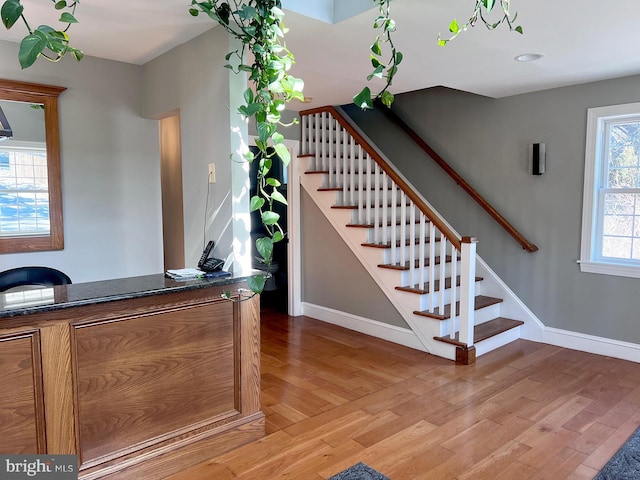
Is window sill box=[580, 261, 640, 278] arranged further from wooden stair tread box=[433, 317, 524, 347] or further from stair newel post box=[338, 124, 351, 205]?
stair newel post box=[338, 124, 351, 205]

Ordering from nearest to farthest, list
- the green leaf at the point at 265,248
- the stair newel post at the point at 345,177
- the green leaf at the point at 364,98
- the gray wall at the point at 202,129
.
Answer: the green leaf at the point at 364,98 → the green leaf at the point at 265,248 → the gray wall at the point at 202,129 → the stair newel post at the point at 345,177

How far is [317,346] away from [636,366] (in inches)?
97.6

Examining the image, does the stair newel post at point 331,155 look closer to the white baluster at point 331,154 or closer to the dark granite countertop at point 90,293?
the white baluster at point 331,154

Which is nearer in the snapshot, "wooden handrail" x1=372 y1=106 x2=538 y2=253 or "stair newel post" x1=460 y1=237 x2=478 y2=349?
"stair newel post" x1=460 y1=237 x2=478 y2=349

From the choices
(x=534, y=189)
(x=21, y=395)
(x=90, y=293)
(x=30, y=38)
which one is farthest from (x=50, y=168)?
→ (x=534, y=189)

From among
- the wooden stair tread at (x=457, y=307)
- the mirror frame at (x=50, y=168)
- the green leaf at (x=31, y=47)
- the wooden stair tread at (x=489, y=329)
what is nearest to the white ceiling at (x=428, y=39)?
the mirror frame at (x=50, y=168)

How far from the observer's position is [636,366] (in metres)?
3.51

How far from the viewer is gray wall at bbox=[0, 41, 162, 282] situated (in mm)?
3025

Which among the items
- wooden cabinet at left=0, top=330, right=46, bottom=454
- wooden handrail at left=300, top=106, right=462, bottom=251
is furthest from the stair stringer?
wooden cabinet at left=0, top=330, right=46, bottom=454

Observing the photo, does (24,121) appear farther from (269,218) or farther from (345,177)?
(345,177)

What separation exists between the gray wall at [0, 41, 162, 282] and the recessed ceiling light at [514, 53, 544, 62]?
256 centimetres

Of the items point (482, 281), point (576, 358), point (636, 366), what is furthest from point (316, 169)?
point (636, 366)

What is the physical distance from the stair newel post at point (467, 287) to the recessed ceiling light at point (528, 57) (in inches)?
50.5

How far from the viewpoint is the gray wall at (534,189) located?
3719 mm
